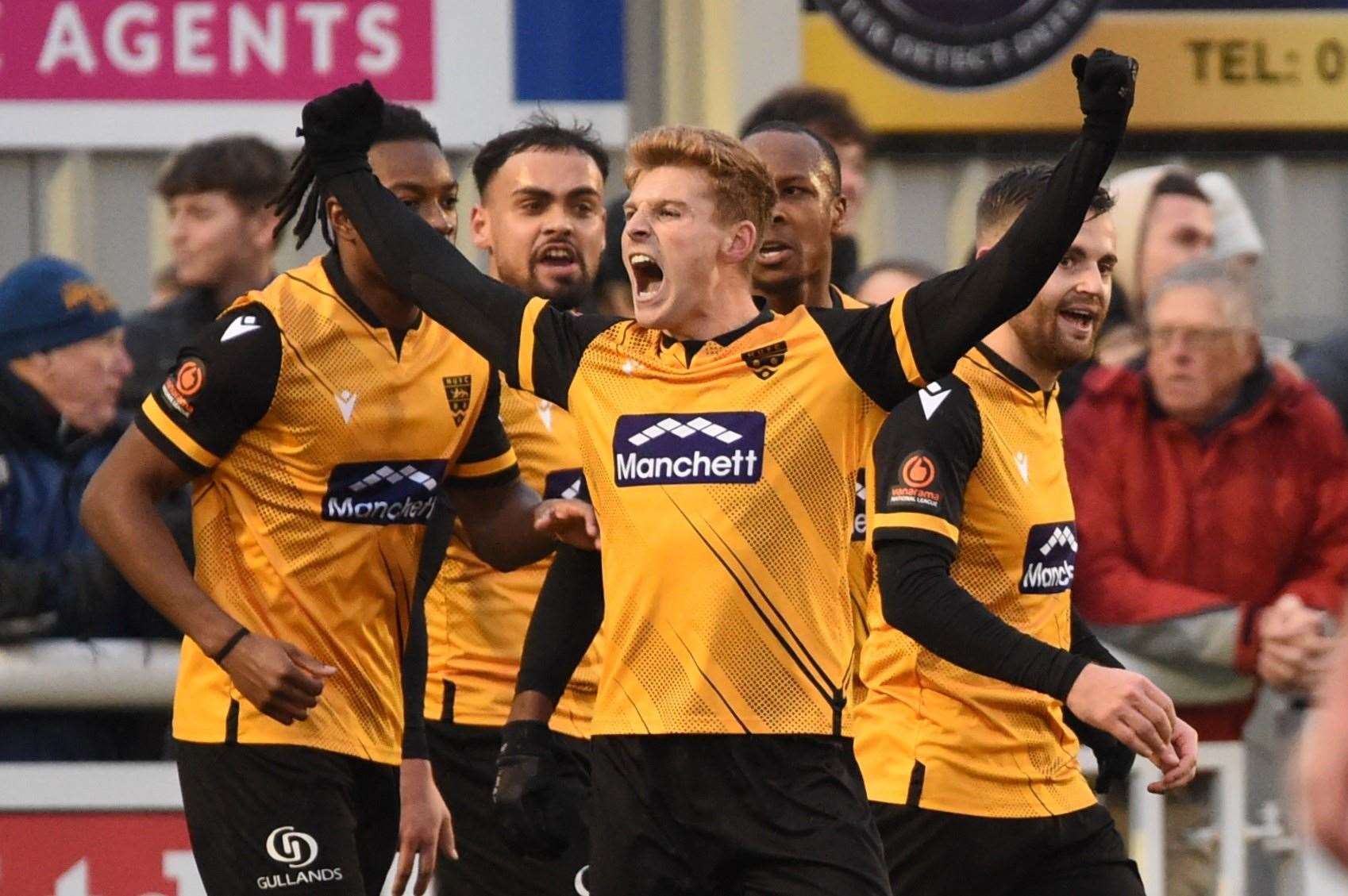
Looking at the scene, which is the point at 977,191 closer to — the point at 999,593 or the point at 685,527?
the point at 999,593

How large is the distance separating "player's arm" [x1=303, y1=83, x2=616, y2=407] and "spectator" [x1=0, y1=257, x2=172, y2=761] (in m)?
1.90

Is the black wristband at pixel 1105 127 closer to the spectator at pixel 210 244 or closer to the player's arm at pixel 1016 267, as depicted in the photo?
the player's arm at pixel 1016 267

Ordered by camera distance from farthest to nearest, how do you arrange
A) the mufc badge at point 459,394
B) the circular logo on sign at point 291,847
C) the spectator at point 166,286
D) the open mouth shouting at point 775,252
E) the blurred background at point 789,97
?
the blurred background at point 789,97
the spectator at point 166,286
the open mouth shouting at point 775,252
the mufc badge at point 459,394
the circular logo on sign at point 291,847

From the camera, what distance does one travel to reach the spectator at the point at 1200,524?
665 cm

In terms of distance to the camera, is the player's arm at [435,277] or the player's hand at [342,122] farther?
the player's hand at [342,122]

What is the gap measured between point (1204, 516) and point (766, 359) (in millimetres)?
2600

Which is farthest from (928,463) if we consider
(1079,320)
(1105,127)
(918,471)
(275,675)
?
(275,675)

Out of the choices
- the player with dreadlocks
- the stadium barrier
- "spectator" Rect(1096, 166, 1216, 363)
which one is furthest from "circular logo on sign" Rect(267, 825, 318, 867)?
"spectator" Rect(1096, 166, 1216, 363)

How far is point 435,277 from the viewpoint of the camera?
4.66 m

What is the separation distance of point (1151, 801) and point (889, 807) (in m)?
1.72

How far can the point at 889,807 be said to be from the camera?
5227 mm

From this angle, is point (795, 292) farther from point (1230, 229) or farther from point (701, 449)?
point (1230, 229)

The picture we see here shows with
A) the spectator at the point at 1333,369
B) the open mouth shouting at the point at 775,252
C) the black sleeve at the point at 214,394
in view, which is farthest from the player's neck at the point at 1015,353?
the spectator at the point at 1333,369

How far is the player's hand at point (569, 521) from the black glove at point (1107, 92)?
112 cm
